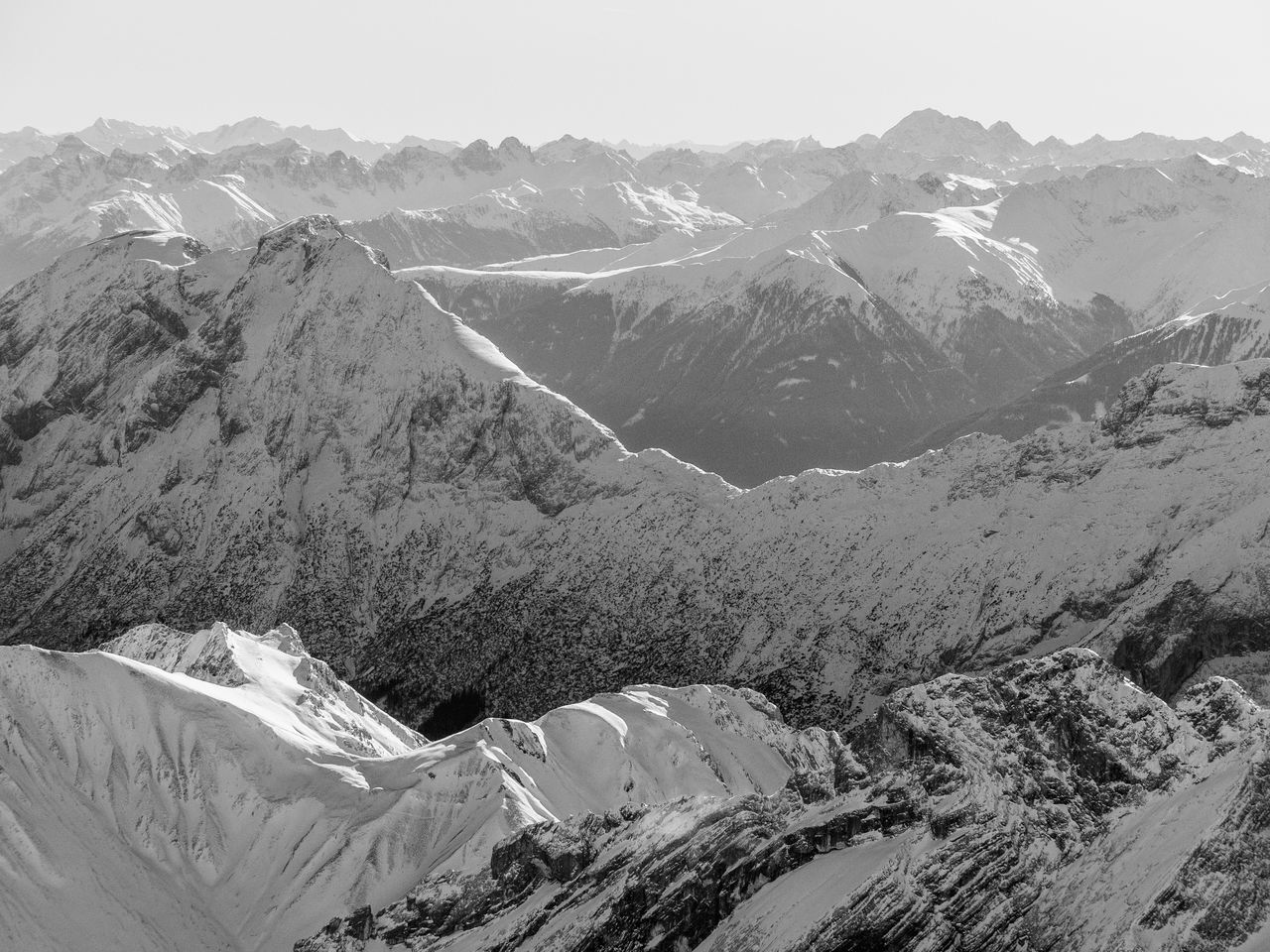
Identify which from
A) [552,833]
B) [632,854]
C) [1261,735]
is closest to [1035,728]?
[1261,735]

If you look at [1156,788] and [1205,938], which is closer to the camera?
[1205,938]

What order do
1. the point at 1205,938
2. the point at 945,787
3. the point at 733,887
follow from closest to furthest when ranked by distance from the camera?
the point at 1205,938, the point at 945,787, the point at 733,887

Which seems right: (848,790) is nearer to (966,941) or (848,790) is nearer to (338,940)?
(966,941)

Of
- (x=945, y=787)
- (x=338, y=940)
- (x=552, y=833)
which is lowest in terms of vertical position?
(x=338, y=940)

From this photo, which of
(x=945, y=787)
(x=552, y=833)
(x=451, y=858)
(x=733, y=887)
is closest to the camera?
(x=945, y=787)

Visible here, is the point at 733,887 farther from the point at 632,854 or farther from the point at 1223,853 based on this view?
the point at 1223,853

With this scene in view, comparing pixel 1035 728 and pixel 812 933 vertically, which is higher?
pixel 1035 728
